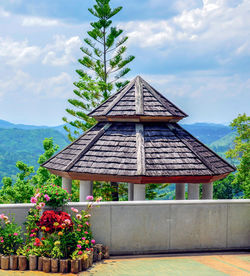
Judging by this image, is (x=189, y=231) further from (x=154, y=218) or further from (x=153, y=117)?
(x=153, y=117)

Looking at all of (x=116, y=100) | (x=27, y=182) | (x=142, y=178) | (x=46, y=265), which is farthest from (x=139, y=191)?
(x=27, y=182)

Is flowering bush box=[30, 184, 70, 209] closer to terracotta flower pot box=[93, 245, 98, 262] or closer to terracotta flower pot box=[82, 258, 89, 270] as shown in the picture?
terracotta flower pot box=[93, 245, 98, 262]

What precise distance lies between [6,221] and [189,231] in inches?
172

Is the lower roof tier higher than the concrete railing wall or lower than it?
higher

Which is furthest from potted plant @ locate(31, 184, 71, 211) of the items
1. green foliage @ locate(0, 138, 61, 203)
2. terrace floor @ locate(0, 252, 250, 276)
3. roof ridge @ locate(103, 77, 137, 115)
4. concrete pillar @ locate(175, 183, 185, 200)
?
green foliage @ locate(0, 138, 61, 203)

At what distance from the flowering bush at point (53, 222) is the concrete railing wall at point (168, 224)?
53cm

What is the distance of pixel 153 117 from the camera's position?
1380cm

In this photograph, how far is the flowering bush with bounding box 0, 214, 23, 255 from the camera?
9.23m

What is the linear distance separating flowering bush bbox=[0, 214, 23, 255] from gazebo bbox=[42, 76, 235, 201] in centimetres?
362

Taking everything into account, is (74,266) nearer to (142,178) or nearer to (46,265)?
(46,265)

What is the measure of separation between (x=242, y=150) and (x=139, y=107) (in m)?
21.8

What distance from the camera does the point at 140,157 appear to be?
12469 mm

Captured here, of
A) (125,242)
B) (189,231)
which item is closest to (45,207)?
(125,242)

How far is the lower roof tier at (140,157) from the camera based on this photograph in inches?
483
